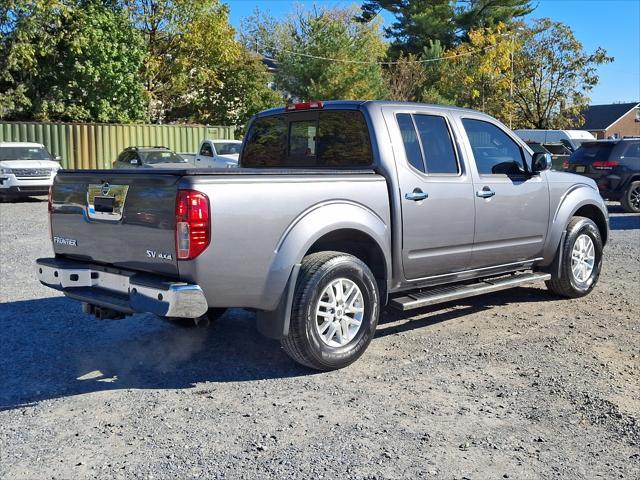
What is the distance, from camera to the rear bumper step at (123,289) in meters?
4.50

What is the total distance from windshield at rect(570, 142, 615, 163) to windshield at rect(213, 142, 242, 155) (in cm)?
1130

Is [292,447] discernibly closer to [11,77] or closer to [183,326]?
[183,326]

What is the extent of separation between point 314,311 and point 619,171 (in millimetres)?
13589

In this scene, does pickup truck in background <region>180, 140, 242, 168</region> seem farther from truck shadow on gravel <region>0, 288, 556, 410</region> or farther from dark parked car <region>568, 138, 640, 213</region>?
truck shadow on gravel <region>0, 288, 556, 410</region>

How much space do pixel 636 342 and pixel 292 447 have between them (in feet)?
11.4

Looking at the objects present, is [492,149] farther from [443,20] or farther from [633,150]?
[443,20]

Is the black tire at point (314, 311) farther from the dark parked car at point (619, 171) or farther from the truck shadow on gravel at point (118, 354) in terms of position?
the dark parked car at point (619, 171)

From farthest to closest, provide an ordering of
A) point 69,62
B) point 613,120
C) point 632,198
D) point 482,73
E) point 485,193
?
point 613,120, point 482,73, point 69,62, point 632,198, point 485,193

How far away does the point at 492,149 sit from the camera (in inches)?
267

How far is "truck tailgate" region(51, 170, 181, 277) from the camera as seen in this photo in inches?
182

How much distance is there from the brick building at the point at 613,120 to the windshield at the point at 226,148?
4175 centimetres

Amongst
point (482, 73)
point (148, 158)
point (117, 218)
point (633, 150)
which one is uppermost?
point (482, 73)

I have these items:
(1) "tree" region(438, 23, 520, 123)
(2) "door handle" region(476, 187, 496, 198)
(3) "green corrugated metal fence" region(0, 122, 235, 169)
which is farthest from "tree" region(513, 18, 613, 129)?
(2) "door handle" region(476, 187, 496, 198)

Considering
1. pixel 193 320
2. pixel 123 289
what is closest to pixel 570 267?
pixel 193 320
